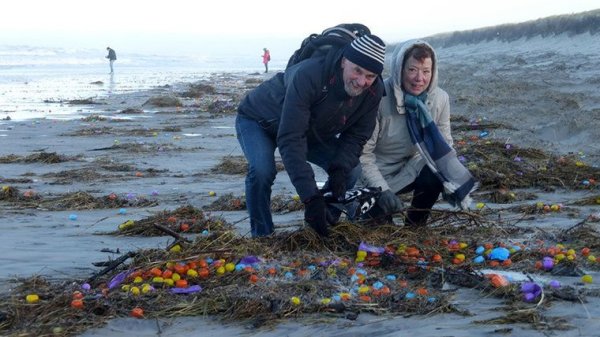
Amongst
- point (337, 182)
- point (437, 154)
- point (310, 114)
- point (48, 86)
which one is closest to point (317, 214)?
point (337, 182)

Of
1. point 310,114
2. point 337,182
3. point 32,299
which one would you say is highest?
point 310,114

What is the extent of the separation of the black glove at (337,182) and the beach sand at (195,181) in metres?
0.85

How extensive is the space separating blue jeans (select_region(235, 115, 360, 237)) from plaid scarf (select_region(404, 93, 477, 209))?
487 mm

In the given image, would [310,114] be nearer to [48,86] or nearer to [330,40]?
[330,40]

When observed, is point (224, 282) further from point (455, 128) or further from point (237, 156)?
point (455, 128)

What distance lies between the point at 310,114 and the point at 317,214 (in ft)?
2.08

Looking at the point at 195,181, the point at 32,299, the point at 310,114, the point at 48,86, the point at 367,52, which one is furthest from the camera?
the point at 48,86

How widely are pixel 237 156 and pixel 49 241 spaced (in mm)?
4767

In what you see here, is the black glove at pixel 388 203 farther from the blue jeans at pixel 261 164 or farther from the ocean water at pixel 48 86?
the ocean water at pixel 48 86

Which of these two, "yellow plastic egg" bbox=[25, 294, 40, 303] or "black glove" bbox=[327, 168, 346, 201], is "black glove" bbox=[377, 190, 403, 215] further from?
"yellow plastic egg" bbox=[25, 294, 40, 303]

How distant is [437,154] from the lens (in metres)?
5.36

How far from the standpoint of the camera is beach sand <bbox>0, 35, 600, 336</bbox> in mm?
3391

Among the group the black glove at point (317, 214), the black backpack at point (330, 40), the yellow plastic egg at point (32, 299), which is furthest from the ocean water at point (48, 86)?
the yellow plastic egg at point (32, 299)

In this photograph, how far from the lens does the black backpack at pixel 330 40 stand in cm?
476
